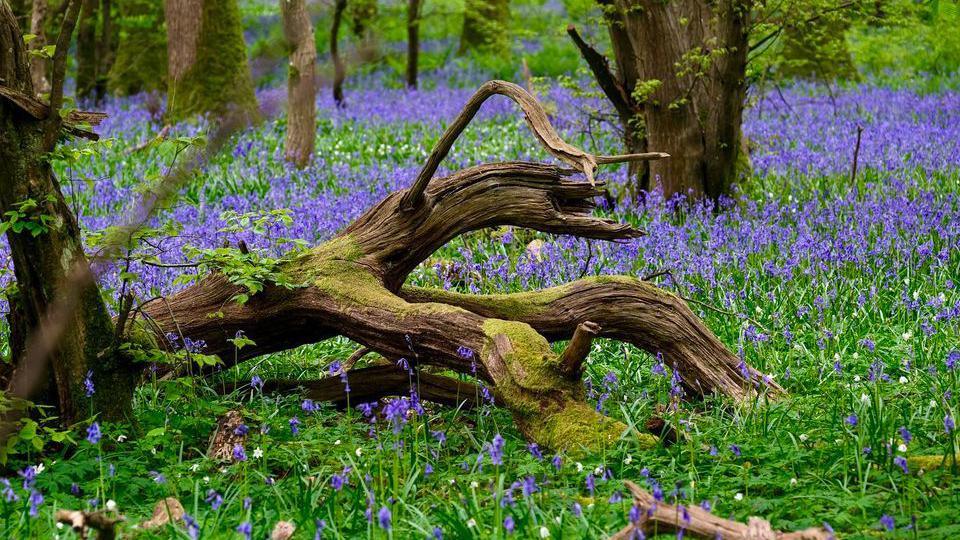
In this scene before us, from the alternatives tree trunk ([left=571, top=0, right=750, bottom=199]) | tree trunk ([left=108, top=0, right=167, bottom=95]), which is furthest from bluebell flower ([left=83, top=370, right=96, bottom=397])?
tree trunk ([left=108, top=0, right=167, bottom=95])

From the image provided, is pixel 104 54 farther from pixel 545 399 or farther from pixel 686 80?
pixel 545 399

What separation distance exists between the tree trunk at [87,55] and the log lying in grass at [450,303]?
44.9ft

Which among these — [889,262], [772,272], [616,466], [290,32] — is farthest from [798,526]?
[889,262]

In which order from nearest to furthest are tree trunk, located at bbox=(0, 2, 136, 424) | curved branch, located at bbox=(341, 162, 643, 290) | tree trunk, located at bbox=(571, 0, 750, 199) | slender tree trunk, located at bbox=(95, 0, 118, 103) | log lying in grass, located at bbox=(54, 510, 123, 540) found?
log lying in grass, located at bbox=(54, 510, 123, 540), tree trunk, located at bbox=(0, 2, 136, 424), curved branch, located at bbox=(341, 162, 643, 290), tree trunk, located at bbox=(571, 0, 750, 199), slender tree trunk, located at bbox=(95, 0, 118, 103)

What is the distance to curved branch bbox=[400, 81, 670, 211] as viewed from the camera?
157 inches

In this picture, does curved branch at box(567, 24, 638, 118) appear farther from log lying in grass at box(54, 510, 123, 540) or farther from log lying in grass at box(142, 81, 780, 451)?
log lying in grass at box(54, 510, 123, 540)

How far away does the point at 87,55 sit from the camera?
59.9 feet

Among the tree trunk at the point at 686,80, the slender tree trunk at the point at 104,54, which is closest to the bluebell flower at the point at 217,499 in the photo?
the tree trunk at the point at 686,80

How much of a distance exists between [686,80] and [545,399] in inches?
197

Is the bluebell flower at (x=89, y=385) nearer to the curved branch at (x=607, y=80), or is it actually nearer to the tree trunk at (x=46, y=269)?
the tree trunk at (x=46, y=269)

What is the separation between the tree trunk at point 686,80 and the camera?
8.15 m

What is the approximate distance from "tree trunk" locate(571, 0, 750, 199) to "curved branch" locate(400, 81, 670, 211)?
375 centimetres

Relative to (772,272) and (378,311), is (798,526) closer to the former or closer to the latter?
(378,311)

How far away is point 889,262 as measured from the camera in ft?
22.4
